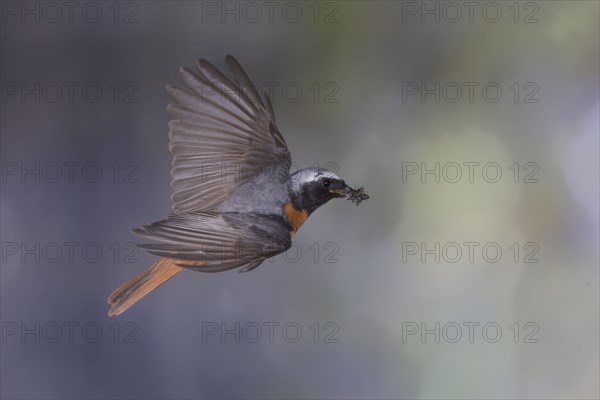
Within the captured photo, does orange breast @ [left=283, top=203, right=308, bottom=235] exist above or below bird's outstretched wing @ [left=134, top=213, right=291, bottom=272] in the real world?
above

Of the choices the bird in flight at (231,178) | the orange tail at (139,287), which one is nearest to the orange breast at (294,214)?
the bird in flight at (231,178)

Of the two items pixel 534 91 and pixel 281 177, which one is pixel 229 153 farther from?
pixel 534 91

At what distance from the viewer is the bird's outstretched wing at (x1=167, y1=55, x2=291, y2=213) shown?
1382mm

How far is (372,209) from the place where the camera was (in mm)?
1661

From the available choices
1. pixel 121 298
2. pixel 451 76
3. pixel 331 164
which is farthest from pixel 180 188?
pixel 451 76

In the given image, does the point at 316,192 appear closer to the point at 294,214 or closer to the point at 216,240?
the point at 294,214

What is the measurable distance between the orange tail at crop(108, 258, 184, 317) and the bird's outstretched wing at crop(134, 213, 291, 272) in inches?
6.1

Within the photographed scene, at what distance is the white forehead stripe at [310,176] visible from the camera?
130 centimetres

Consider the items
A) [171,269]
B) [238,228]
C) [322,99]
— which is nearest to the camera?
[238,228]

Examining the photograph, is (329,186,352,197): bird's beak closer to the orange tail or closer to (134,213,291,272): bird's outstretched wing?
(134,213,291,272): bird's outstretched wing

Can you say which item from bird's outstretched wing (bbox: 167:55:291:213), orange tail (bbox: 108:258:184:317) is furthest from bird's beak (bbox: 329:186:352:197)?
orange tail (bbox: 108:258:184:317)

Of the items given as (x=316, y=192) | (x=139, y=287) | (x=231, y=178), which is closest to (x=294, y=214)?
(x=316, y=192)

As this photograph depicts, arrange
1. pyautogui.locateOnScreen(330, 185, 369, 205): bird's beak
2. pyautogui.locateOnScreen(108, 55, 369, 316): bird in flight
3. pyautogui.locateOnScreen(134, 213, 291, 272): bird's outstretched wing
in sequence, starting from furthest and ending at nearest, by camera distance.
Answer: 1. pyautogui.locateOnScreen(330, 185, 369, 205): bird's beak
2. pyautogui.locateOnScreen(108, 55, 369, 316): bird in flight
3. pyautogui.locateOnScreen(134, 213, 291, 272): bird's outstretched wing

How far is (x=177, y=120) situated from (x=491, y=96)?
0.79m
